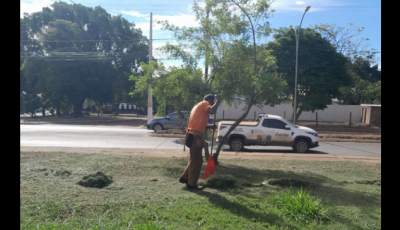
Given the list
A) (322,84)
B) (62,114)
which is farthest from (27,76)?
(322,84)

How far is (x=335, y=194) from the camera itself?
6.23 meters

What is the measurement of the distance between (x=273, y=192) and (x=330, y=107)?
3264 cm

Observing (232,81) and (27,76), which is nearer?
(232,81)

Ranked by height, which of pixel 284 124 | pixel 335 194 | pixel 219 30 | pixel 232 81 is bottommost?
pixel 335 194

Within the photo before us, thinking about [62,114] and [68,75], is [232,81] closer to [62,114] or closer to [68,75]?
[68,75]

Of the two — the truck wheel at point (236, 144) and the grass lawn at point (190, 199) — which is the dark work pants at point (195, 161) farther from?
the truck wheel at point (236, 144)

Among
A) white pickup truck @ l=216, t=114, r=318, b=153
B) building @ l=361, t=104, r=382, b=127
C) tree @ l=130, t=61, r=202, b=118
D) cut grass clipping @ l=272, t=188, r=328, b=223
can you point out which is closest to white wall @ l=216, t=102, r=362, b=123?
building @ l=361, t=104, r=382, b=127

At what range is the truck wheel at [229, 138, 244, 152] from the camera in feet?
46.5

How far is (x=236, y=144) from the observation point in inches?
560

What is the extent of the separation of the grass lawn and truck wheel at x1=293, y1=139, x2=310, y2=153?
5639 millimetres

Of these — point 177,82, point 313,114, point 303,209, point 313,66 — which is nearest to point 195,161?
point 303,209

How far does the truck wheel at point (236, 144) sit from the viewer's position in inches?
559
